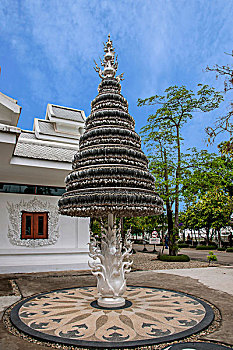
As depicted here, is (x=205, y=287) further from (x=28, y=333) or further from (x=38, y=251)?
(x=38, y=251)

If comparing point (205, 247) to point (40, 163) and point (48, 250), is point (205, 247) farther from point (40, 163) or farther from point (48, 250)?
point (40, 163)

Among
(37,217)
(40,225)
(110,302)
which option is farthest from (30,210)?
(110,302)

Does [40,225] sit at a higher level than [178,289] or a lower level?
higher

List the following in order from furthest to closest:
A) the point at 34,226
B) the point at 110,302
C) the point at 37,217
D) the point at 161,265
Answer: the point at 161,265 → the point at 37,217 → the point at 34,226 → the point at 110,302

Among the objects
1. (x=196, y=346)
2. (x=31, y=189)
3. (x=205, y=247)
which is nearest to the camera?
(x=196, y=346)

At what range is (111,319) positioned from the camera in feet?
16.3

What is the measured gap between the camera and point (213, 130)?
6473mm

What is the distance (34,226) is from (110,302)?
828cm

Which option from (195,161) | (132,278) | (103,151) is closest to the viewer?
(103,151)

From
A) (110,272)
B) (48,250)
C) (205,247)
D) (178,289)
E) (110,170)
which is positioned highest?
(110,170)

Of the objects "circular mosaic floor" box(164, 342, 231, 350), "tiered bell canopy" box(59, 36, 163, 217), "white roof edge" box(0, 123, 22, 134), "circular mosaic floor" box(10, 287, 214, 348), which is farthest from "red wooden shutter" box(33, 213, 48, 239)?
"circular mosaic floor" box(164, 342, 231, 350)

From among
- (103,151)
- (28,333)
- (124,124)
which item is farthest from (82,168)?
(28,333)

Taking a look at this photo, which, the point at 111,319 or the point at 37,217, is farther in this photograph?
the point at 37,217

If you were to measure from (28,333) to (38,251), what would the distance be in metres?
8.89
